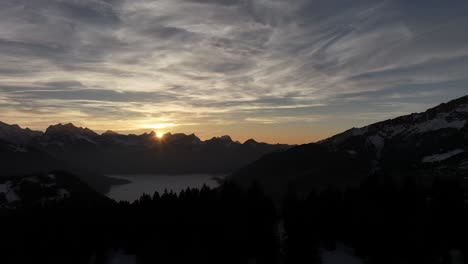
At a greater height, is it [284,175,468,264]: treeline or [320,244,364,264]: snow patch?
[284,175,468,264]: treeline

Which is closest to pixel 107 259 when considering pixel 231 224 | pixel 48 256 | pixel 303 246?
pixel 48 256

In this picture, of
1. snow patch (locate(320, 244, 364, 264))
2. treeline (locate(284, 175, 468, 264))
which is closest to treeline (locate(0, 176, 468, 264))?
treeline (locate(284, 175, 468, 264))

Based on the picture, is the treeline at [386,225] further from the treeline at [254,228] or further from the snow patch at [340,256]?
the snow patch at [340,256]

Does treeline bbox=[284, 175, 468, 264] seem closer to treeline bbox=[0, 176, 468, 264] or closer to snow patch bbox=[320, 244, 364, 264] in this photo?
treeline bbox=[0, 176, 468, 264]

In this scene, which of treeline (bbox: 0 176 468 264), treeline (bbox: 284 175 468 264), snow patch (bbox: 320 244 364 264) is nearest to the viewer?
treeline (bbox: 284 175 468 264)

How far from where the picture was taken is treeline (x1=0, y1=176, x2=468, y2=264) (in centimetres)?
7188

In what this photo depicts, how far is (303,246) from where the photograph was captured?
2913 inches

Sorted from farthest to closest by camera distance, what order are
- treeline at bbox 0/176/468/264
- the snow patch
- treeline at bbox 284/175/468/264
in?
the snow patch
treeline at bbox 0/176/468/264
treeline at bbox 284/175/468/264

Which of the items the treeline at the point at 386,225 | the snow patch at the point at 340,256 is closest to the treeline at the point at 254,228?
the treeline at the point at 386,225

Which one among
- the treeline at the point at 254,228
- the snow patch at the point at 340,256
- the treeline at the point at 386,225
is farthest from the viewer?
the snow patch at the point at 340,256

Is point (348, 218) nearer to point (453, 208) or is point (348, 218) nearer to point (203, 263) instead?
point (453, 208)

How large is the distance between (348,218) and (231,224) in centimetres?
2376

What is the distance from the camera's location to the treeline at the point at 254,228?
236ft

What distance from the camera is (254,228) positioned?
8262cm
